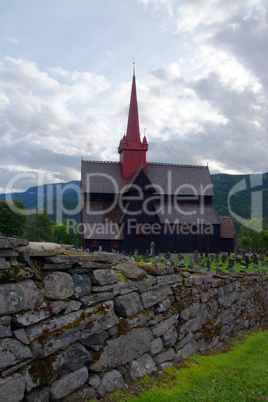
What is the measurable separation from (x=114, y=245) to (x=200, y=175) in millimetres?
17284

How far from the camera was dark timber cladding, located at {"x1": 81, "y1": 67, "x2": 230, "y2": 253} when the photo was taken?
35031mm

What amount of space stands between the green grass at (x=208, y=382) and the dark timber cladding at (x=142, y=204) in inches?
1055

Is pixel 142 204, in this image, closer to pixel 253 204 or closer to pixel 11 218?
pixel 11 218

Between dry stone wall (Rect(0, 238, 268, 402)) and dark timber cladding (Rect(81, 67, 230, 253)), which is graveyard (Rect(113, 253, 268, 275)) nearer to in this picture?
dark timber cladding (Rect(81, 67, 230, 253))

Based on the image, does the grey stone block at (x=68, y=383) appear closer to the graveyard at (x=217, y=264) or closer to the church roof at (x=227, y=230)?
the graveyard at (x=217, y=264)

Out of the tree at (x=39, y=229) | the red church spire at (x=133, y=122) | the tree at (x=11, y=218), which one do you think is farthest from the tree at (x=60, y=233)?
the red church spire at (x=133, y=122)

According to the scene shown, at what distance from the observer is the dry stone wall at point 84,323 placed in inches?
157

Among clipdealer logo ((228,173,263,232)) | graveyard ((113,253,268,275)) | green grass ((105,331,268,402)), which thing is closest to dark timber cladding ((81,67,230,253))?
graveyard ((113,253,268,275))

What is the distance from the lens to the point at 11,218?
141 ft

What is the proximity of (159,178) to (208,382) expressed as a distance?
116 ft

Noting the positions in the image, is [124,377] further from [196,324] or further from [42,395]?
[196,324]

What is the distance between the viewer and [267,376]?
262 inches

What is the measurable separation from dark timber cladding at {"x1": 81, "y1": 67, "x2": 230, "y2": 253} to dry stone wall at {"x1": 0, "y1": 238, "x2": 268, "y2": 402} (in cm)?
2713

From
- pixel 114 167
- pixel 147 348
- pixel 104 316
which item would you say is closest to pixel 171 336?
pixel 147 348
